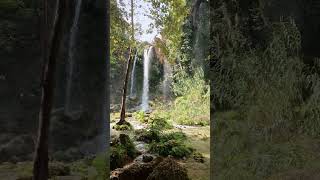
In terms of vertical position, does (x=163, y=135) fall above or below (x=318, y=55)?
below

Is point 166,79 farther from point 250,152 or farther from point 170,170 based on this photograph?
point 250,152

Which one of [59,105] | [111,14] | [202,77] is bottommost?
[59,105]

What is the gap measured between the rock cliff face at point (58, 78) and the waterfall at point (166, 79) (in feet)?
1.49

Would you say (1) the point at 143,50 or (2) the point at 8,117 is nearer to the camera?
(2) the point at 8,117

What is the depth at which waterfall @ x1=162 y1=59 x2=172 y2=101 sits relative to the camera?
9.93 feet

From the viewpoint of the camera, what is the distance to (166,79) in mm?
3039

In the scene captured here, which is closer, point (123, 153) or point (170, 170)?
point (170, 170)

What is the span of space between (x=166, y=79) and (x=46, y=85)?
0.89 metres

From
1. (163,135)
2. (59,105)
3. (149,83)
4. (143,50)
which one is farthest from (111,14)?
(163,135)

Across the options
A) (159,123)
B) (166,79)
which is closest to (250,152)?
(159,123)

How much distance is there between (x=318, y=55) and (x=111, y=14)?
5.08 ft

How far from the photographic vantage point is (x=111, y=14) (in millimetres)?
3047

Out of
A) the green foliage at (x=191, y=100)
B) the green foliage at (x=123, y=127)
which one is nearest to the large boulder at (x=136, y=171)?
the green foliage at (x=123, y=127)

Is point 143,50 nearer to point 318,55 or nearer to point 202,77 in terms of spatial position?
point 202,77
